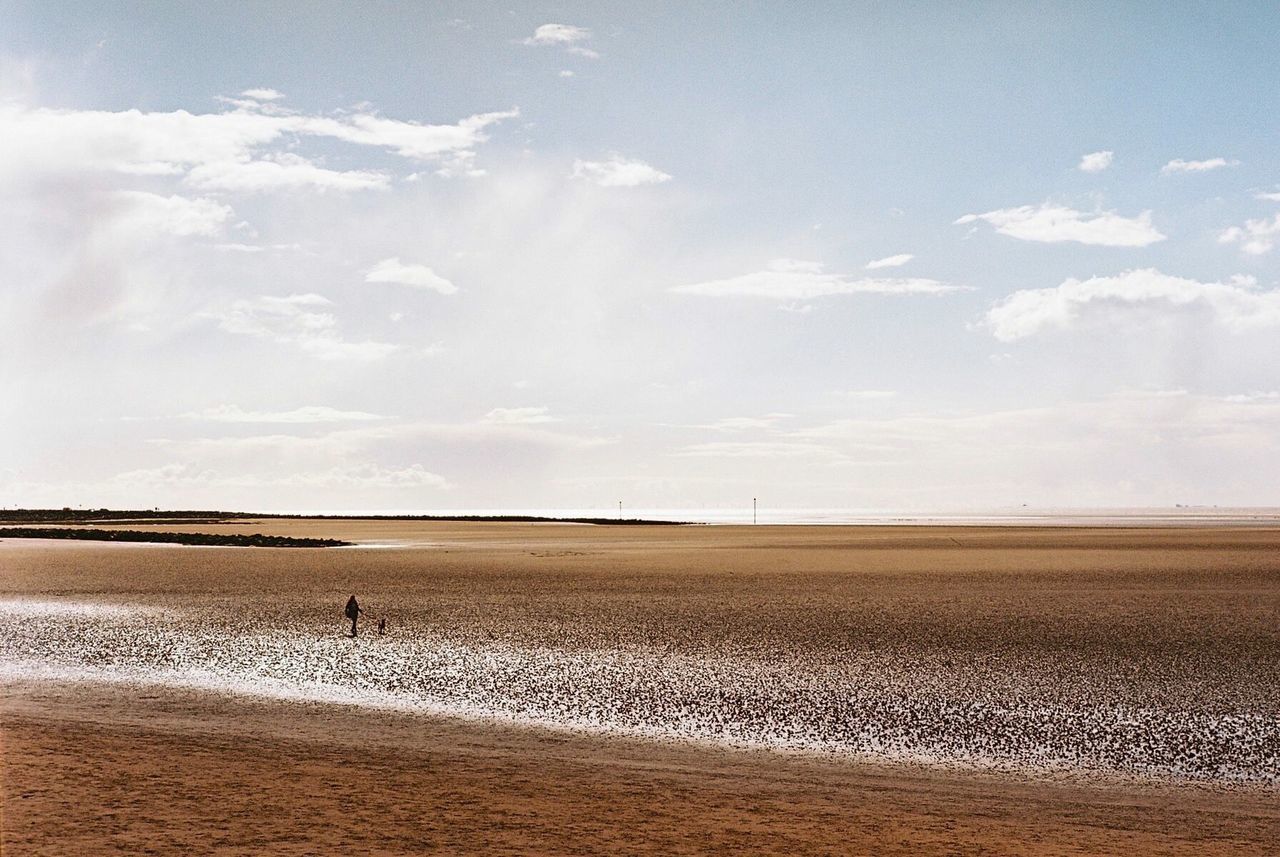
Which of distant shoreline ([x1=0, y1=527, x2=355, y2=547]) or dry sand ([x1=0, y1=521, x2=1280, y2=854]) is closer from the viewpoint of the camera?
dry sand ([x1=0, y1=521, x2=1280, y2=854])

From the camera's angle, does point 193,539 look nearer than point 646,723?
No

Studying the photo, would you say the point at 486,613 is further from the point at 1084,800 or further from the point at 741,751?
the point at 1084,800

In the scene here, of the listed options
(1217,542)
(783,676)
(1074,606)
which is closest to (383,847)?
(783,676)

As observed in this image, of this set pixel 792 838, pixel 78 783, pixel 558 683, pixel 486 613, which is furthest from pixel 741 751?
pixel 486 613

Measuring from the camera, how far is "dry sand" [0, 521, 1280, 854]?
12531 mm

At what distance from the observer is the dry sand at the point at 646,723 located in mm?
12531

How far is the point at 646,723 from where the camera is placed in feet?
61.5

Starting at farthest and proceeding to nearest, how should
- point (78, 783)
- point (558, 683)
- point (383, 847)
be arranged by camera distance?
point (558, 683) < point (78, 783) < point (383, 847)

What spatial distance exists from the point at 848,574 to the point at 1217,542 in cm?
5326

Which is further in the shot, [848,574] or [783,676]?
[848,574]

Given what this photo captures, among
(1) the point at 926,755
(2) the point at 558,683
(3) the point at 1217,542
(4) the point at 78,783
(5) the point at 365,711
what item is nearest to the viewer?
(4) the point at 78,783

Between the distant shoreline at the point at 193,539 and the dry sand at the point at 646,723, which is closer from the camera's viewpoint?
the dry sand at the point at 646,723

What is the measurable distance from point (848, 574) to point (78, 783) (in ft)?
140

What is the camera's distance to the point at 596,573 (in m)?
53.3
